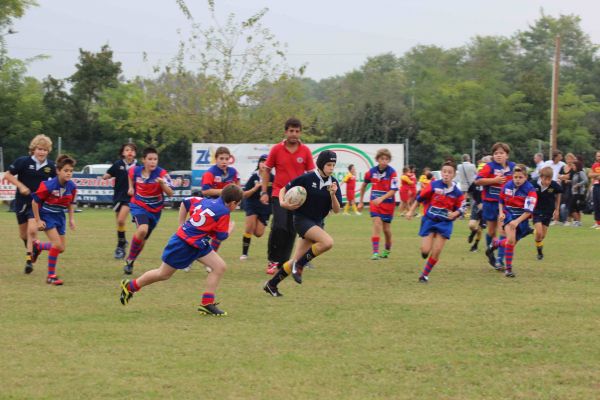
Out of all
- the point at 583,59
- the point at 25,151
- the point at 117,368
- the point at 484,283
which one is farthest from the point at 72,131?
the point at 583,59

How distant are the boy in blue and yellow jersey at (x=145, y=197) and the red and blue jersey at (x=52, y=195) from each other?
1.19m

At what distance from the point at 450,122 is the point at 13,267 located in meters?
40.0

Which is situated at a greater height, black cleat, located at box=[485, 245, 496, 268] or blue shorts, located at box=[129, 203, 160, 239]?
blue shorts, located at box=[129, 203, 160, 239]

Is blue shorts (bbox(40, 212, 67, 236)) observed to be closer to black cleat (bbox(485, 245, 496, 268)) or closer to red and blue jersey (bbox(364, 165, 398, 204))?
red and blue jersey (bbox(364, 165, 398, 204))

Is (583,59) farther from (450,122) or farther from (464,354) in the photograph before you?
(464,354)

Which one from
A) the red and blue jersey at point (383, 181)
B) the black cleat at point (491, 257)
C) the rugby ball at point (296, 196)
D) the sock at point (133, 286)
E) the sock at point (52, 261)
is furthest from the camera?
the red and blue jersey at point (383, 181)

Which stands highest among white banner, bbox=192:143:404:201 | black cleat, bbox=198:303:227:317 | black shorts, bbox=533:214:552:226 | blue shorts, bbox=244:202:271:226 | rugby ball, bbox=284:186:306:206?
white banner, bbox=192:143:404:201

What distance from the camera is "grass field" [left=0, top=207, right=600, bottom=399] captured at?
241 inches

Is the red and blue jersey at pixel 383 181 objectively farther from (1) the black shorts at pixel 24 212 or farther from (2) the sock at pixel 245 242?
(1) the black shorts at pixel 24 212

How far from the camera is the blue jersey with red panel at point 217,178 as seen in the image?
1312cm

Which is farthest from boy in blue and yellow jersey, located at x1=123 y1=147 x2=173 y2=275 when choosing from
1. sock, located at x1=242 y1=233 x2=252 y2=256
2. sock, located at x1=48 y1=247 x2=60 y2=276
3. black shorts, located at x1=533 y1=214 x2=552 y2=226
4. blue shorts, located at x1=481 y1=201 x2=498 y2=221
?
black shorts, located at x1=533 y1=214 x2=552 y2=226

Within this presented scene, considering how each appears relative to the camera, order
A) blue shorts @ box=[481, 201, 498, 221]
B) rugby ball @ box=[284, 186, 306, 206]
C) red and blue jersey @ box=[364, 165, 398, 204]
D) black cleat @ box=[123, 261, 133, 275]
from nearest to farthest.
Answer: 1. rugby ball @ box=[284, 186, 306, 206]
2. black cleat @ box=[123, 261, 133, 275]
3. blue shorts @ box=[481, 201, 498, 221]
4. red and blue jersey @ box=[364, 165, 398, 204]

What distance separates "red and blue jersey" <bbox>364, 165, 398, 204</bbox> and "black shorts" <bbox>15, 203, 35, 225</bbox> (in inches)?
221

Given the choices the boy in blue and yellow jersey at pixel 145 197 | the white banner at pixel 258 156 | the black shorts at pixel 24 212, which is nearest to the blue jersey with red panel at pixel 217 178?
the boy in blue and yellow jersey at pixel 145 197
